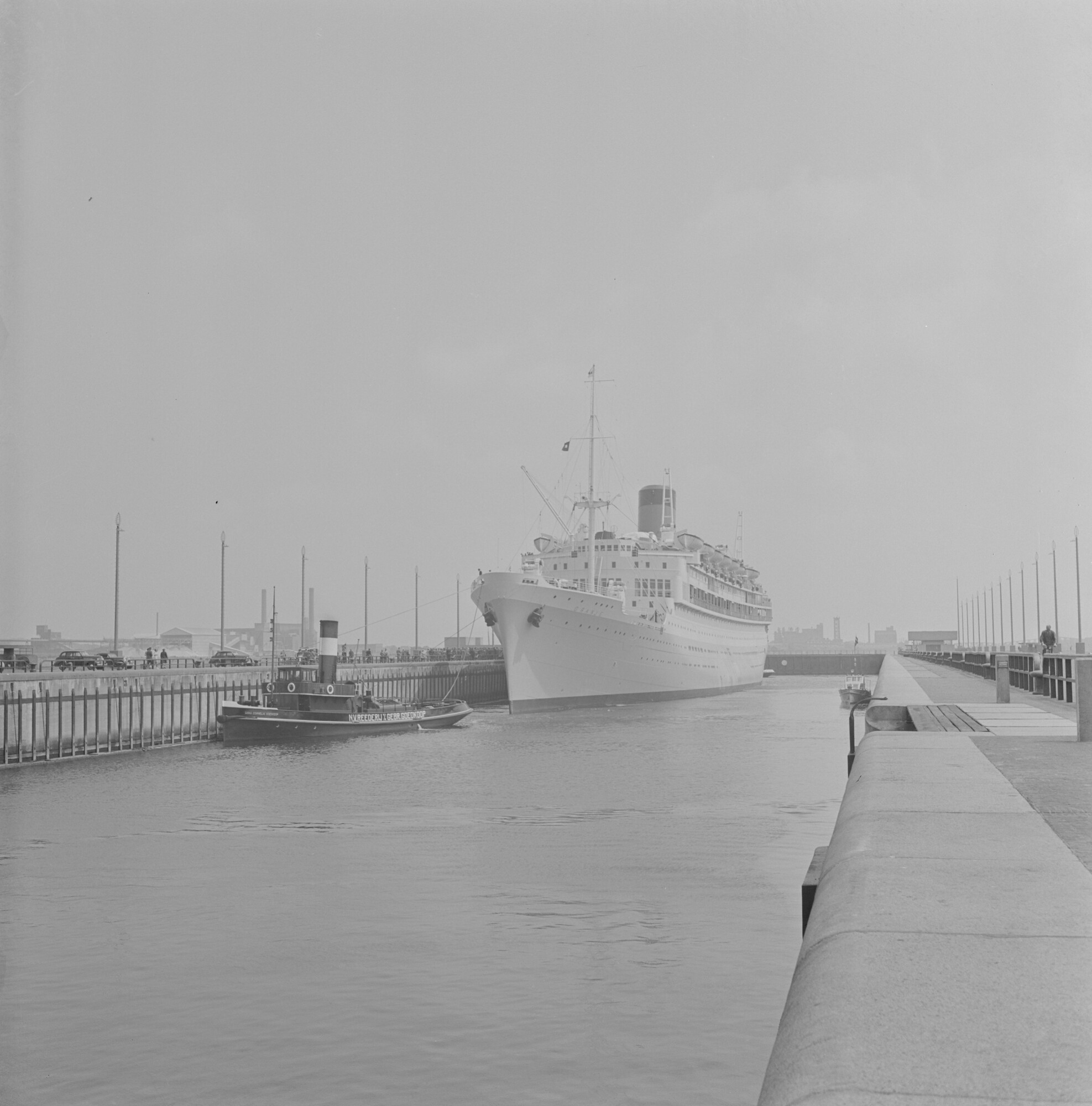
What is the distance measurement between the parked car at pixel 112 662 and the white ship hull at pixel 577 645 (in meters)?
17.1

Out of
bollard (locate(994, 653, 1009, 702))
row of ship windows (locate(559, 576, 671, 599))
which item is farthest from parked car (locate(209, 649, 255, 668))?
bollard (locate(994, 653, 1009, 702))

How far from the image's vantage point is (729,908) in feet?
42.6

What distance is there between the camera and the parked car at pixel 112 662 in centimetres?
4920

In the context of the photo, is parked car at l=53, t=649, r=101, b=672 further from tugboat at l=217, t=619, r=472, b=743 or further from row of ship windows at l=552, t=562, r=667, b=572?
row of ship windows at l=552, t=562, r=667, b=572

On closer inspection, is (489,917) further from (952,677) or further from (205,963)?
(952,677)

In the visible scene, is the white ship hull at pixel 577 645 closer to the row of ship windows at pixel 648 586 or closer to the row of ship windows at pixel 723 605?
the row of ship windows at pixel 648 586

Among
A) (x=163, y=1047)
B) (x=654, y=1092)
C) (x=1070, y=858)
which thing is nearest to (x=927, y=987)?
(x=1070, y=858)

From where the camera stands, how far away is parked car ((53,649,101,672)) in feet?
160

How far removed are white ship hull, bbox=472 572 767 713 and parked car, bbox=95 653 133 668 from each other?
56.1ft

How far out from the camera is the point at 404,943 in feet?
38.2

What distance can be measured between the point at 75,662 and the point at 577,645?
940 inches

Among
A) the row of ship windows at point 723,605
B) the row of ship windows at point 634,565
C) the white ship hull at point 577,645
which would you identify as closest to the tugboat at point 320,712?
the white ship hull at point 577,645

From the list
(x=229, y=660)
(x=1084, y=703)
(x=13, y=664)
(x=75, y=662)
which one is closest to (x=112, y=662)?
(x=75, y=662)

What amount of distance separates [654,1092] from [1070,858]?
3889mm
